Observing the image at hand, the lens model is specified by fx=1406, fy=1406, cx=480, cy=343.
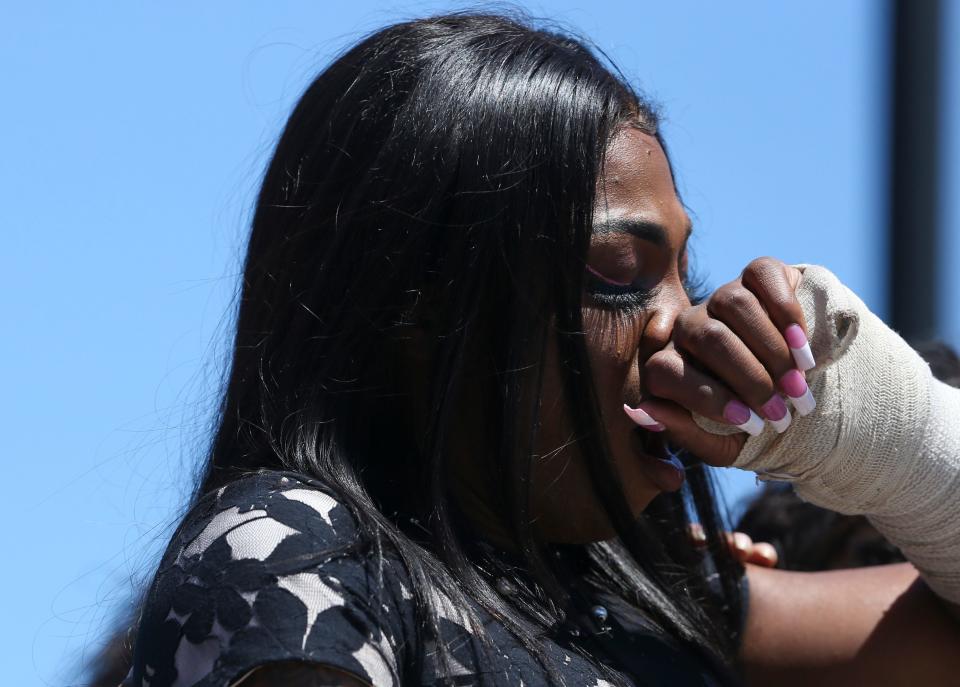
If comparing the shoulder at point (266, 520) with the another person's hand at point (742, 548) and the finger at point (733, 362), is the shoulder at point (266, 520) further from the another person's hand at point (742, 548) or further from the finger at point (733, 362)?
the another person's hand at point (742, 548)

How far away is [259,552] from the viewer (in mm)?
1282

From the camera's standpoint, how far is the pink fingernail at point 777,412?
154 cm

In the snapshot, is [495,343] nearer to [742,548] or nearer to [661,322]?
[661,322]

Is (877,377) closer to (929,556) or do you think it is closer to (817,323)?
(817,323)

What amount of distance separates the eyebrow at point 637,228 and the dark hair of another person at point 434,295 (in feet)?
0.10

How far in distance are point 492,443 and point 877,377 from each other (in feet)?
1.61

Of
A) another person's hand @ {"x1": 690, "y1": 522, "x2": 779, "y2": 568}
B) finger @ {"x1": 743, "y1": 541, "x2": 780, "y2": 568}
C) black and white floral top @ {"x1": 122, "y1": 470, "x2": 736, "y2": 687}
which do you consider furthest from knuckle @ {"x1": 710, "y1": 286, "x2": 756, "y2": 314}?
finger @ {"x1": 743, "y1": 541, "x2": 780, "y2": 568}

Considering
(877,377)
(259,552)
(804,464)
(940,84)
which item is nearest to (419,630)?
(259,552)

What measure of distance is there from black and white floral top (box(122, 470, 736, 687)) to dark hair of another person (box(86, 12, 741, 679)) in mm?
103

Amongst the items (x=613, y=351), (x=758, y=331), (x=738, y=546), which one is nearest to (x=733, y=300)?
(x=758, y=331)

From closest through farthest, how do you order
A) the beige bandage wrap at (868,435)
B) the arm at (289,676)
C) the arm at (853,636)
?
→ the arm at (289,676) < the beige bandage wrap at (868,435) < the arm at (853,636)

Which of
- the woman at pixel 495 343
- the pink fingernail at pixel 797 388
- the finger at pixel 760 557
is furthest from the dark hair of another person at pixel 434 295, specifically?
the finger at pixel 760 557

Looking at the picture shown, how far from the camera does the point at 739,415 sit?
4.99ft

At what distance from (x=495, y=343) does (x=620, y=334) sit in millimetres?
143
